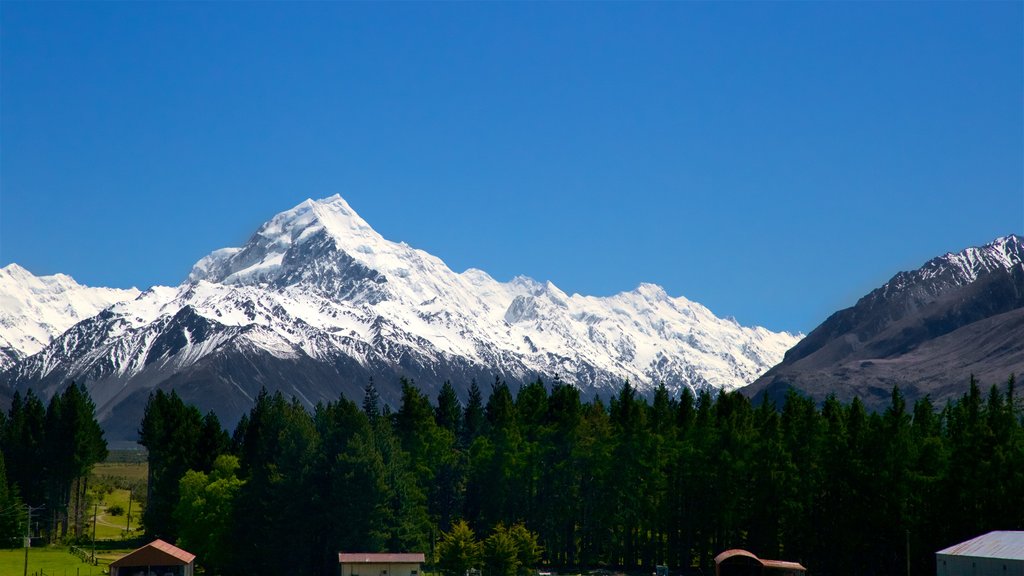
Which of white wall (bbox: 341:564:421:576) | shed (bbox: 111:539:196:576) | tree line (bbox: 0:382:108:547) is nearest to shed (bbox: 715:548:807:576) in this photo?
white wall (bbox: 341:564:421:576)

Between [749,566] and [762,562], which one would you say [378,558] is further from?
[762,562]

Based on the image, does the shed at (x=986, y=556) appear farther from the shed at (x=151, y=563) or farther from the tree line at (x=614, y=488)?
the shed at (x=151, y=563)

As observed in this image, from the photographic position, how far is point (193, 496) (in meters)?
151

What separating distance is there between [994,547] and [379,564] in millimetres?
53279

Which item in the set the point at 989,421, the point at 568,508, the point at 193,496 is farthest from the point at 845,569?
the point at 193,496

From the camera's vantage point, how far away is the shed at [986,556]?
349 ft

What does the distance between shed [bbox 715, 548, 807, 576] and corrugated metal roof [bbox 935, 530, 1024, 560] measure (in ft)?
41.6

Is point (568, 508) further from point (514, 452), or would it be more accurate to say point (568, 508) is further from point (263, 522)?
point (263, 522)

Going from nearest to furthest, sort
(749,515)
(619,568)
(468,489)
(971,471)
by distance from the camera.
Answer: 1. (971,471)
2. (749,515)
3. (619,568)
4. (468,489)

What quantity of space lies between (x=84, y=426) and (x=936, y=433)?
110 metres

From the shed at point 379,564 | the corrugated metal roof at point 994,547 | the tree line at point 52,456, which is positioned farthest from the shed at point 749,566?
the tree line at point 52,456

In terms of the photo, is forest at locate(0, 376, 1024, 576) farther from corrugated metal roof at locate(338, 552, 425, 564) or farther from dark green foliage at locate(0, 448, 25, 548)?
dark green foliage at locate(0, 448, 25, 548)

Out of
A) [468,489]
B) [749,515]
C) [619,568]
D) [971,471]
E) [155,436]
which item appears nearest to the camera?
[971,471]

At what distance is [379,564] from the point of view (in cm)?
12562
